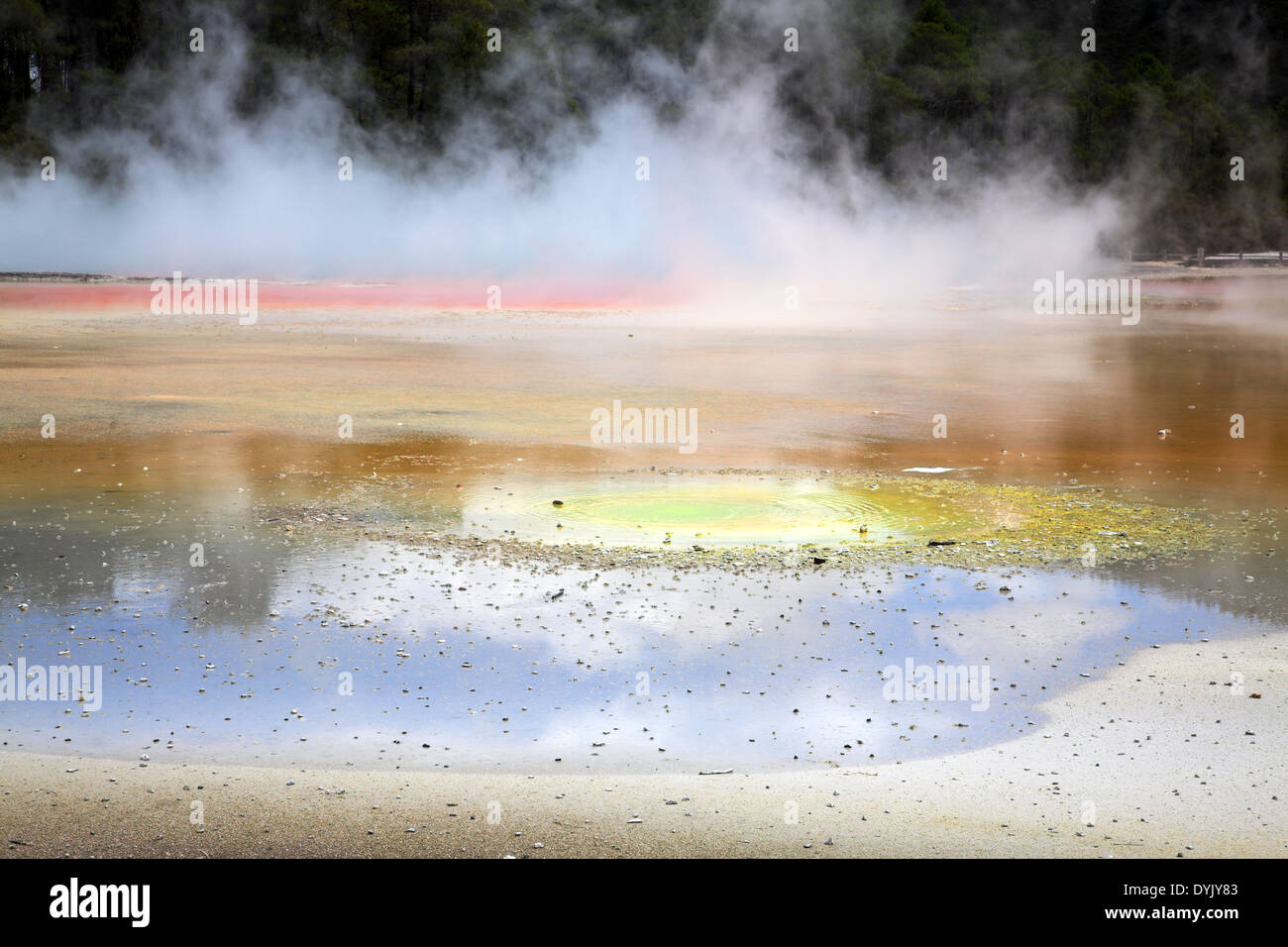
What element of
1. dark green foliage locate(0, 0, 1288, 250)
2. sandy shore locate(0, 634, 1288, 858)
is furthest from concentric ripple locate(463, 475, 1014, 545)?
dark green foliage locate(0, 0, 1288, 250)

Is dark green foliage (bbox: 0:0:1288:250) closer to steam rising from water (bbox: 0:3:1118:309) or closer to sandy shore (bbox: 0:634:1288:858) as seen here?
steam rising from water (bbox: 0:3:1118:309)

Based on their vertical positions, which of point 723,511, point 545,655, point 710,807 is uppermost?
point 723,511

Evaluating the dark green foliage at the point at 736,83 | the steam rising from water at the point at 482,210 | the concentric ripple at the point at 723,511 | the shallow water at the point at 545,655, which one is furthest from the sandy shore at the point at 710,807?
the dark green foliage at the point at 736,83

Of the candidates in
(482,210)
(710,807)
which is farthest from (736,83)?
(710,807)

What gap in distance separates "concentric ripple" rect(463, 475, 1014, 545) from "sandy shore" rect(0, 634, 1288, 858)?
356 centimetres

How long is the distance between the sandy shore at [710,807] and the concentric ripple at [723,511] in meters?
3.56

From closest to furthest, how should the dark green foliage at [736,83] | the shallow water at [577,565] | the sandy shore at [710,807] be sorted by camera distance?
the sandy shore at [710,807] < the shallow water at [577,565] < the dark green foliage at [736,83]

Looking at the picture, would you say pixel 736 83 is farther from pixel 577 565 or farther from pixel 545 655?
pixel 545 655

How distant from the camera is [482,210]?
46.6m

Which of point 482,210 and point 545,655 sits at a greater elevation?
point 482,210

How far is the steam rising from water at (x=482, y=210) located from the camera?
42.5 m

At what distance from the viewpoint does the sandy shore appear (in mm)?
4520

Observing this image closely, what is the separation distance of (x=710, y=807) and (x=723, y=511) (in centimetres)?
491

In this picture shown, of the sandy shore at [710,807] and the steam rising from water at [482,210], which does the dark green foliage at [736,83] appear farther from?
the sandy shore at [710,807]
